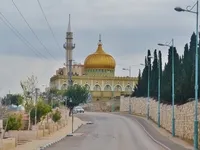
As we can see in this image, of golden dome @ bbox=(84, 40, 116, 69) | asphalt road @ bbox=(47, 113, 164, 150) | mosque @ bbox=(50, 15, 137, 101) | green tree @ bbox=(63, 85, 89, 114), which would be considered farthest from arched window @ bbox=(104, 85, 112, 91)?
asphalt road @ bbox=(47, 113, 164, 150)

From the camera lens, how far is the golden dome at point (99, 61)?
142 metres

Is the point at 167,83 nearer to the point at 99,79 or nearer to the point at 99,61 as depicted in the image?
the point at 99,79

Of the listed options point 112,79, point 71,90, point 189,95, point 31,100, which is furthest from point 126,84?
point 189,95

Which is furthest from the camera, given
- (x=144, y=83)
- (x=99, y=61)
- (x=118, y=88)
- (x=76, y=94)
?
(x=118, y=88)

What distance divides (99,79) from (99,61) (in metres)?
5.49

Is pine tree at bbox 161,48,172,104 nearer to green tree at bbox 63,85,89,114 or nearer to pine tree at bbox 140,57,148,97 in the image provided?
pine tree at bbox 140,57,148,97

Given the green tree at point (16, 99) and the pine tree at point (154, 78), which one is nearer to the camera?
the pine tree at point (154, 78)

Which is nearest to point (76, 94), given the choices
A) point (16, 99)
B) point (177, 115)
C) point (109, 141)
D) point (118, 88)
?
point (16, 99)

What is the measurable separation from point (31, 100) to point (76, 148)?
32.0m

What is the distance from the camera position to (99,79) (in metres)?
138

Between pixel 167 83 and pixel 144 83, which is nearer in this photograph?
pixel 167 83

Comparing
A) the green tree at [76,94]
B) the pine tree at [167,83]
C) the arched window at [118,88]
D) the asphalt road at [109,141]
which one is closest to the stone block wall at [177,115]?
the pine tree at [167,83]

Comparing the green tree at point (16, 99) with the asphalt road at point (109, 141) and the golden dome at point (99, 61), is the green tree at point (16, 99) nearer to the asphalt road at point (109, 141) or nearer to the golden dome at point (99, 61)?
the golden dome at point (99, 61)

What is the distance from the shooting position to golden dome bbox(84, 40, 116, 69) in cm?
14200
